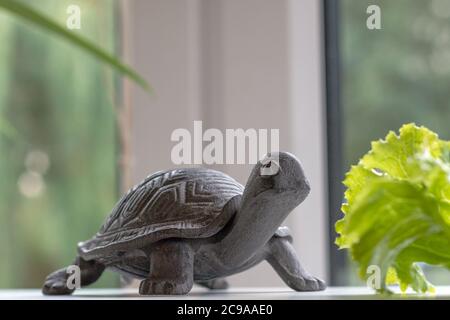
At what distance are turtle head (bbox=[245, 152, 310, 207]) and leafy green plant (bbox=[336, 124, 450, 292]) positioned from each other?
0.14 ft

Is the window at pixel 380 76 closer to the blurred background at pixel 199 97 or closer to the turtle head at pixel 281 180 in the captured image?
the blurred background at pixel 199 97

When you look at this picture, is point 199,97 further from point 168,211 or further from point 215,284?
point 168,211

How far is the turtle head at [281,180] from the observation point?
27.5 inches

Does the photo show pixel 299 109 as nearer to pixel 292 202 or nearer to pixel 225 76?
pixel 225 76

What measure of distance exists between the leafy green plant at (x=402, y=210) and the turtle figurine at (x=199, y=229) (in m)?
0.07

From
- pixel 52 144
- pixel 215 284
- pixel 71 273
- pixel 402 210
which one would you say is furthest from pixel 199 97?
pixel 402 210

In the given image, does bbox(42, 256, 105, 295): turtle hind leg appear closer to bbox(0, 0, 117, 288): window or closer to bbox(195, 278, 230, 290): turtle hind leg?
bbox(195, 278, 230, 290): turtle hind leg

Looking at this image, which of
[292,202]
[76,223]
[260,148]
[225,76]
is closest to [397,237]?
[292,202]

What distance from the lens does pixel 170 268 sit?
0.76m

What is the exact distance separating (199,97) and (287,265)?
2.16 feet

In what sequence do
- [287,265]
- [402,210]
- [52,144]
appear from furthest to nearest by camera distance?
[52,144], [287,265], [402,210]

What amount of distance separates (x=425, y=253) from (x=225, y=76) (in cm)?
81

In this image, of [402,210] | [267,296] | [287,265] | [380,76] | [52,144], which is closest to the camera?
[402,210]

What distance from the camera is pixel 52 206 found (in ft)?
4.99
